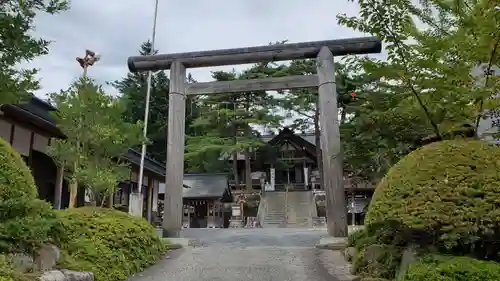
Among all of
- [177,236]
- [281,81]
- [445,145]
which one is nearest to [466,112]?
[445,145]

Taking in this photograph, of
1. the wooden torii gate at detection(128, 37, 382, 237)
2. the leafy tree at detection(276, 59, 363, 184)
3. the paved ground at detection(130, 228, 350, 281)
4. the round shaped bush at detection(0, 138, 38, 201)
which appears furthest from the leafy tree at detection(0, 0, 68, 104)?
the leafy tree at detection(276, 59, 363, 184)

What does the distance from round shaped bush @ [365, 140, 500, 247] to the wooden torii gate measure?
327 centimetres

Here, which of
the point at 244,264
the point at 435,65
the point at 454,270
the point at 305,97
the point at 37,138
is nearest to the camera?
the point at 454,270

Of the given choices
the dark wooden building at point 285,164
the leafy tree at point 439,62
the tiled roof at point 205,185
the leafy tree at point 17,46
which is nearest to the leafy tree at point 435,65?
the leafy tree at point 439,62

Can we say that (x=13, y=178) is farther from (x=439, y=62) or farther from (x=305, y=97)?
(x=305, y=97)

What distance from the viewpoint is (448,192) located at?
15.7 feet

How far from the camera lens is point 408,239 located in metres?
5.18

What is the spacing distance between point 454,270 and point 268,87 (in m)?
7.22

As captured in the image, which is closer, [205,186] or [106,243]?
[106,243]

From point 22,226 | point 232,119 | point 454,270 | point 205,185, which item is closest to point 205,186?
point 205,185

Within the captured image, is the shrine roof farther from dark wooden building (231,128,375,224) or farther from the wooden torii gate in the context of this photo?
the wooden torii gate

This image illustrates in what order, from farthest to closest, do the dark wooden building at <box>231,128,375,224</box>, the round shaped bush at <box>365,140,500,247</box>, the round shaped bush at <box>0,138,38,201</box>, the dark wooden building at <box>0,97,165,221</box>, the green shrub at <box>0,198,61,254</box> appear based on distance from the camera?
the dark wooden building at <box>231,128,375,224</box> < the dark wooden building at <box>0,97,165,221</box> < the round shaped bush at <box>0,138,38,201</box> < the green shrub at <box>0,198,61,254</box> < the round shaped bush at <box>365,140,500,247</box>

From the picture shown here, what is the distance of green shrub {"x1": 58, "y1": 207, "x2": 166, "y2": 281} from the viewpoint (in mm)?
5898

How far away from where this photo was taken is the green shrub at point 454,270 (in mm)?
3957
